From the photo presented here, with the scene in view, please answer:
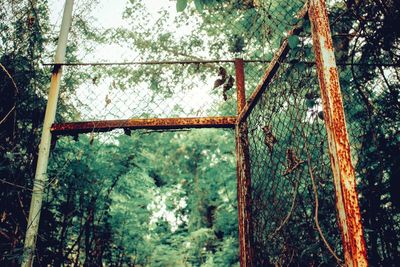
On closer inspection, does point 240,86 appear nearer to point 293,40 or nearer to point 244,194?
point 244,194

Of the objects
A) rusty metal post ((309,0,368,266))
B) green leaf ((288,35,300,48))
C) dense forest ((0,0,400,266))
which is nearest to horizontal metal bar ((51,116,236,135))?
dense forest ((0,0,400,266))

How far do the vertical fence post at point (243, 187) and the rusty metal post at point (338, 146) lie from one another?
1.45m

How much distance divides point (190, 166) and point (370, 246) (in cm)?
1325

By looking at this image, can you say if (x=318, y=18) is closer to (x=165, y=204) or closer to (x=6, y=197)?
(x=6, y=197)

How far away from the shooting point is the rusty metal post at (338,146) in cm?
77

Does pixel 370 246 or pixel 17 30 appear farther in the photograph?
pixel 17 30

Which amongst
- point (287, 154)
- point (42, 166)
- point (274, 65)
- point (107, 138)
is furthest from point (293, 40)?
point (107, 138)

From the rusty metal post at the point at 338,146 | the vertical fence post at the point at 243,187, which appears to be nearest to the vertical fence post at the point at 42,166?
the vertical fence post at the point at 243,187

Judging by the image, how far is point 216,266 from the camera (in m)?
9.80

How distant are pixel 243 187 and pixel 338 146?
154 cm

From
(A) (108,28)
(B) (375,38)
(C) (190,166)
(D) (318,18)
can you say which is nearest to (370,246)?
(B) (375,38)

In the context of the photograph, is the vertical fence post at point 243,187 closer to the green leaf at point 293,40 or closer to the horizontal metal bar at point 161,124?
the horizontal metal bar at point 161,124

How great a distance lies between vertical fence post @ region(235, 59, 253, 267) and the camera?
7.22ft

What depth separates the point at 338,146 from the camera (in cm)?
86
